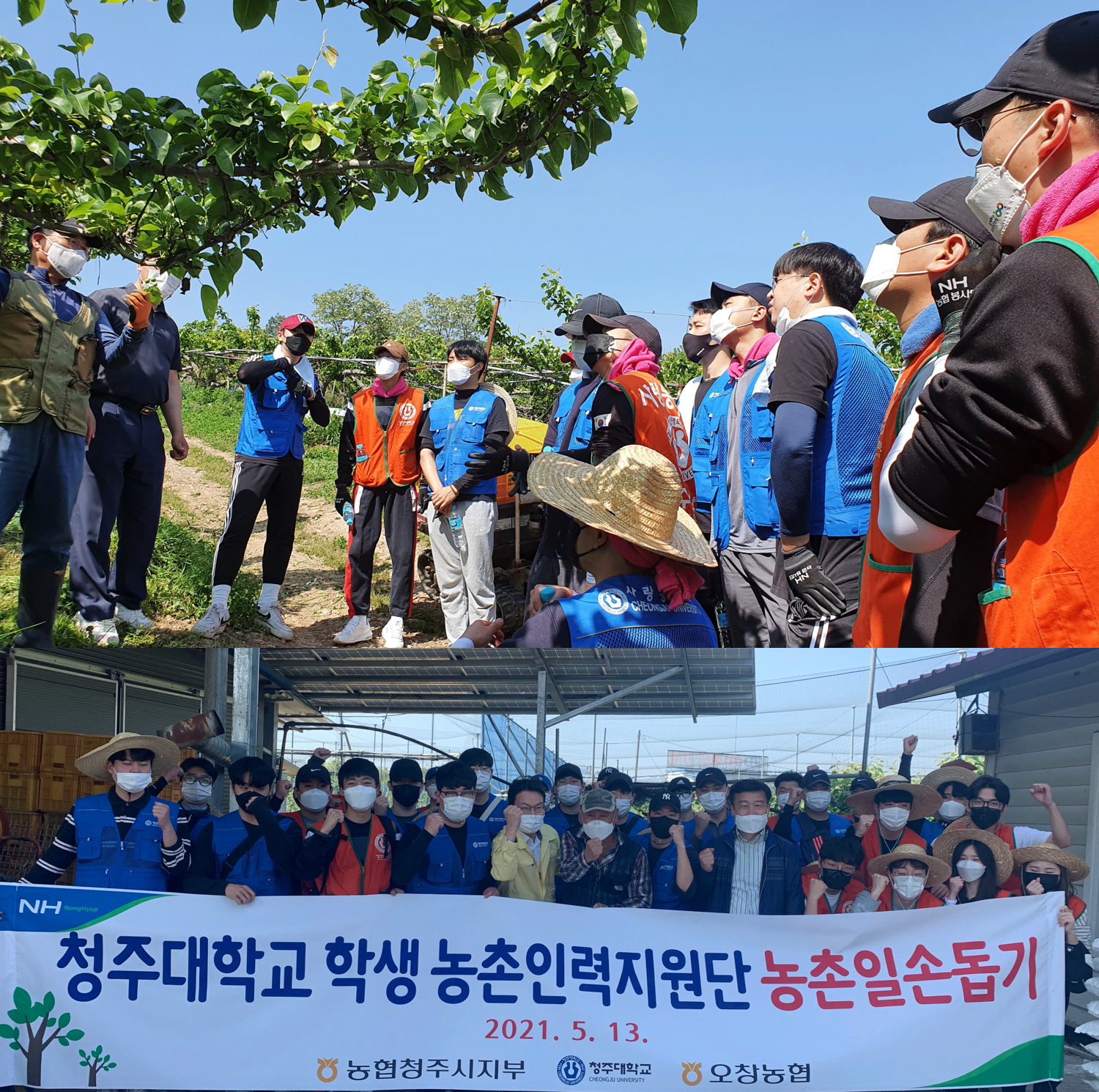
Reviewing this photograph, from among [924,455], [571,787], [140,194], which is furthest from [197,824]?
[140,194]

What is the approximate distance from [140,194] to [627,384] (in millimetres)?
2505

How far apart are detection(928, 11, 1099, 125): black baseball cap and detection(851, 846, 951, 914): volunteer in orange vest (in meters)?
1.52

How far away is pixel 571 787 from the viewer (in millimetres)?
2182

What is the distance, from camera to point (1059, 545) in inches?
60.9

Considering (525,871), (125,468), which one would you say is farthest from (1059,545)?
(125,468)

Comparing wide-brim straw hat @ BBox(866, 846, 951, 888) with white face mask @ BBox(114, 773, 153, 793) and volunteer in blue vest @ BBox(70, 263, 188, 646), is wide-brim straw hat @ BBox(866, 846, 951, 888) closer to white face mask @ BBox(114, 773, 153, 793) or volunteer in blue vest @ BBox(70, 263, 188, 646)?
white face mask @ BBox(114, 773, 153, 793)

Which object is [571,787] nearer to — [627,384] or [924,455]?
[924,455]

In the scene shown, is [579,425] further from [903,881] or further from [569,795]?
[903,881]

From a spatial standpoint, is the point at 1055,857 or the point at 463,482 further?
the point at 463,482

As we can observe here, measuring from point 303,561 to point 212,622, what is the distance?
4505mm

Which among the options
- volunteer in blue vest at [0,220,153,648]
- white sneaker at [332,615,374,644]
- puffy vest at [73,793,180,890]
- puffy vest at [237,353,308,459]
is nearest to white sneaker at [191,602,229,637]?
white sneaker at [332,615,374,644]

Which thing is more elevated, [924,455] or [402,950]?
[924,455]

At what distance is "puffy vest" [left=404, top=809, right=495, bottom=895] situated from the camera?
2.15 meters

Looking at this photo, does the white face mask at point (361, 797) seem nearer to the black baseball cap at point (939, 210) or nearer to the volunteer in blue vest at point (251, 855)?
the volunteer in blue vest at point (251, 855)
